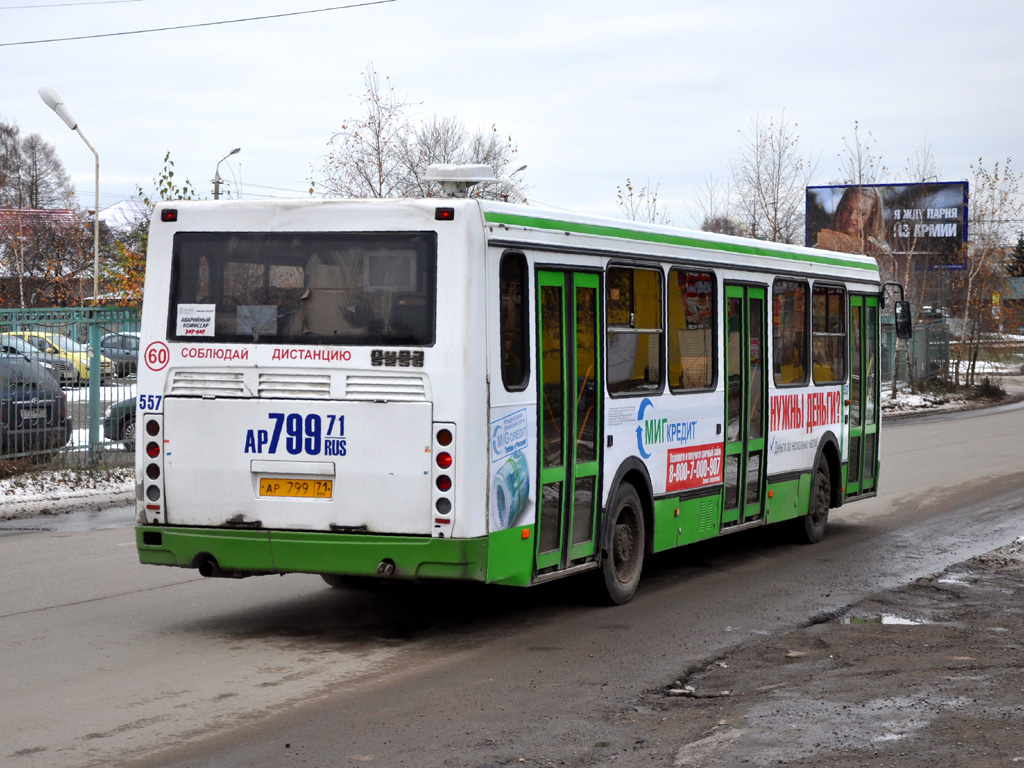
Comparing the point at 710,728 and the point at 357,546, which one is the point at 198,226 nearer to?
the point at 357,546

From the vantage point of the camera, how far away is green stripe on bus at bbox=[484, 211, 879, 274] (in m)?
8.45

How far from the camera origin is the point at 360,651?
8164mm

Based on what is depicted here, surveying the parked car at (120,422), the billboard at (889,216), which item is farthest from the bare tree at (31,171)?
the parked car at (120,422)

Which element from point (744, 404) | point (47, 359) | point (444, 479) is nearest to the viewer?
point (444, 479)

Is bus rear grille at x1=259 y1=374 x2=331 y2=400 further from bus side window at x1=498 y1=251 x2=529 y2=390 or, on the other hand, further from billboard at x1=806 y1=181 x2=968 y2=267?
billboard at x1=806 y1=181 x2=968 y2=267

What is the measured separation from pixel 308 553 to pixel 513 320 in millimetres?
1888

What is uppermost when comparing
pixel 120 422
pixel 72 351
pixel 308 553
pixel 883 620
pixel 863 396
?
pixel 72 351

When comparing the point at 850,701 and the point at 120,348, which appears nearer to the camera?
the point at 850,701

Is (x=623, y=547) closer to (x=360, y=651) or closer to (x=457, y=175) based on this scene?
(x=360, y=651)

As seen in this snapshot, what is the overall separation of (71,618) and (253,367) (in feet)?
7.39

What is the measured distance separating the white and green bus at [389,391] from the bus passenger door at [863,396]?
16.8 ft

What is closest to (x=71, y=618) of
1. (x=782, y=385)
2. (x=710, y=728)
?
(x=710, y=728)

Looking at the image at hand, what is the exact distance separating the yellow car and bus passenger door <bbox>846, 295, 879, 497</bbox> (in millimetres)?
9723

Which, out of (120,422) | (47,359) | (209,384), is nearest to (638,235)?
(209,384)
